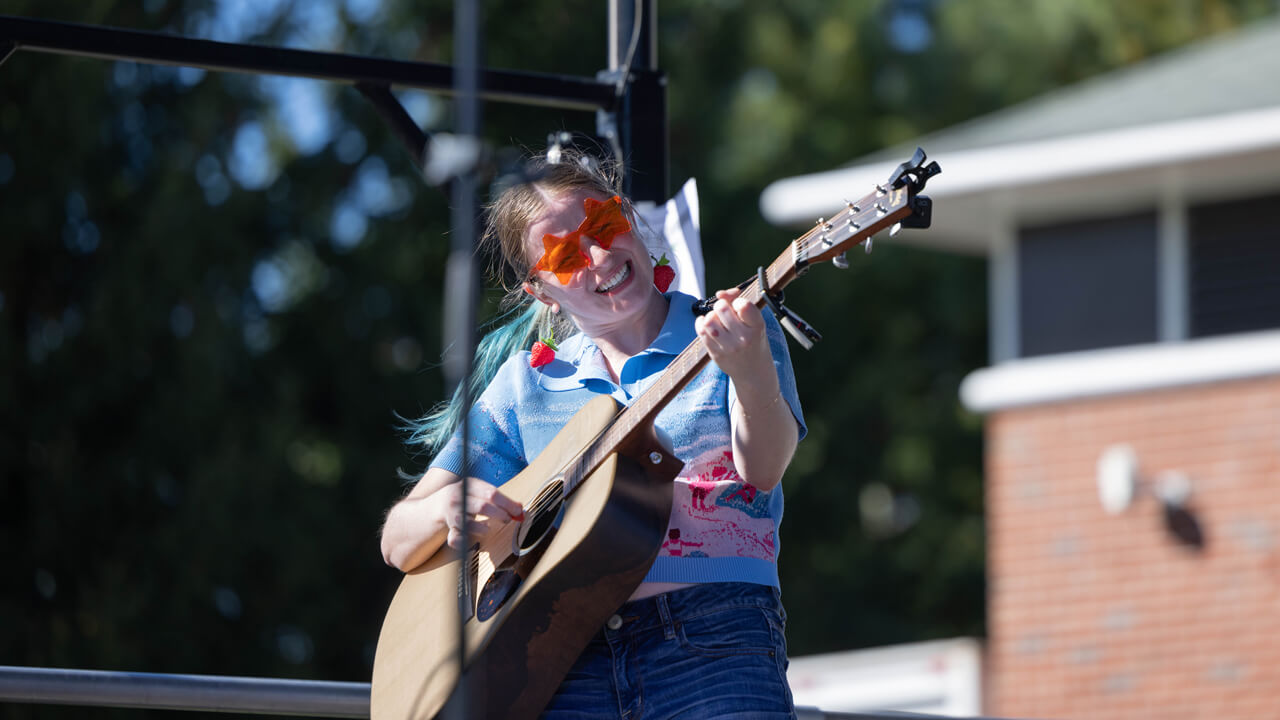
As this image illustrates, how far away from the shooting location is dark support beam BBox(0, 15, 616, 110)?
10.4 ft

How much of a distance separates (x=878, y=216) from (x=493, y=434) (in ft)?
2.73

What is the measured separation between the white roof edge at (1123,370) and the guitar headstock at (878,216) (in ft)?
19.8

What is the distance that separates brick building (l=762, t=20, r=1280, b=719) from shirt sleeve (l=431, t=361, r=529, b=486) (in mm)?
5961

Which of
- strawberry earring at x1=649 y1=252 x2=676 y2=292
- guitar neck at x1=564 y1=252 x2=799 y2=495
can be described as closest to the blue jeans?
guitar neck at x1=564 y1=252 x2=799 y2=495

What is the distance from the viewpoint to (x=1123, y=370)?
8.20 metres

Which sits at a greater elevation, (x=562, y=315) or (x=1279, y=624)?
(x=562, y=315)

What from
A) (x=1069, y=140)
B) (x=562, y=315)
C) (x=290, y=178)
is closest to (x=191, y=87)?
(x=290, y=178)

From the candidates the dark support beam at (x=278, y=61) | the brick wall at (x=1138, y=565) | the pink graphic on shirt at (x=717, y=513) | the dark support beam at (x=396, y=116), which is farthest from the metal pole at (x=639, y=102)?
the brick wall at (x=1138, y=565)

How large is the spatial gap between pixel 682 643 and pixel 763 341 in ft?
1.58

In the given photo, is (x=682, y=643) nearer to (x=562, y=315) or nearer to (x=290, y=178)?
(x=562, y=315)

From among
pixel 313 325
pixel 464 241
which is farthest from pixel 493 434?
pixel 313 325

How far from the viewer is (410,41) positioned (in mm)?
13664

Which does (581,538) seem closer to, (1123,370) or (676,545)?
(676,545)

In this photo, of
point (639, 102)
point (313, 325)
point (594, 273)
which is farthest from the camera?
point (313, 325)
